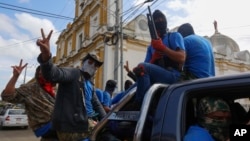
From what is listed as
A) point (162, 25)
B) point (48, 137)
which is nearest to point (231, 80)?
point (162, 25)

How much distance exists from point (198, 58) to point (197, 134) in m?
1.31

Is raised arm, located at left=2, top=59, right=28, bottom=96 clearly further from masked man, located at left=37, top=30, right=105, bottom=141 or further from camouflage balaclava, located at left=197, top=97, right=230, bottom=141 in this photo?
camouflage balaclava, located at left=197, top=97, right=230, bottom=141

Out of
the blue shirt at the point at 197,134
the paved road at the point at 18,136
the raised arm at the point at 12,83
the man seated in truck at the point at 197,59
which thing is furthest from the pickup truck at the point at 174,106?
the paved road at the point at 18,136

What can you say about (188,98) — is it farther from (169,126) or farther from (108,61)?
(108,61)

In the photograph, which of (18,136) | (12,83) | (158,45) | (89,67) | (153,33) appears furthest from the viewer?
(18,136)

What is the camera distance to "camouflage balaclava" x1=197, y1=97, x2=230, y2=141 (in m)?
1.84

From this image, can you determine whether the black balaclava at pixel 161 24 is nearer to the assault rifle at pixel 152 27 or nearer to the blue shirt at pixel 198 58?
the assault rifle at pixel 152 27

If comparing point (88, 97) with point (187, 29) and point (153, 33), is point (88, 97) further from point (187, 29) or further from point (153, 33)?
point (187, 29)

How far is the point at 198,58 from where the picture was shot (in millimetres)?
2959

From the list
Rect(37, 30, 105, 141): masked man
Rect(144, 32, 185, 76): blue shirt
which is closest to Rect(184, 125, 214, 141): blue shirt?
Rect(144, 32, 185, 76): blue shirt

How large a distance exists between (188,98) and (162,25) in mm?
1332

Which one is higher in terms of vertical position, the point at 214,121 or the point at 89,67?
the point at 89,67

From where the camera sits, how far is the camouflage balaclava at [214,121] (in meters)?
1.84

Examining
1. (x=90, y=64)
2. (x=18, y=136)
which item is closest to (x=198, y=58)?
(x=90, y=64)
